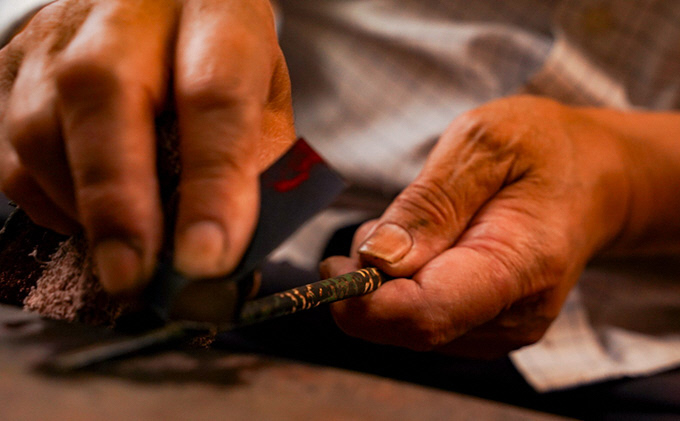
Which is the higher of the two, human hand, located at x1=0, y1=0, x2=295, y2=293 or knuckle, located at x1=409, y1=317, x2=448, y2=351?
human hand, located at x1=0, y1=0, x2=295, y2=293

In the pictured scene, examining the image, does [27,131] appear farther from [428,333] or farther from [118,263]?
[428,333]

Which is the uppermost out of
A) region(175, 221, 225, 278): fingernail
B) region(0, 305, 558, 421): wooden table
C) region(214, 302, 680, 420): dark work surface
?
region(175, 221, 225, 278): fingernail

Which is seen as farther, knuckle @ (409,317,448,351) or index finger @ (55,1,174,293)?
knuckle @ (409,317,448,351)

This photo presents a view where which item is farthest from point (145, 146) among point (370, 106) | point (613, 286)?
point (613, 286)

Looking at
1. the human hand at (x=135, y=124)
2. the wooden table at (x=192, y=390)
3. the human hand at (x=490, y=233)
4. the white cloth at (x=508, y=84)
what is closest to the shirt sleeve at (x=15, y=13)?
the human hand at (x=135, y=124)

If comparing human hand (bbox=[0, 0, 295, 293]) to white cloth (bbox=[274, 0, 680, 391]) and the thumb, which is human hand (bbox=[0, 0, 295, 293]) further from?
white cloth (bbox=[274, 0, 680, 391])

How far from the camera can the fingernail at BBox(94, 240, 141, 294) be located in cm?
20

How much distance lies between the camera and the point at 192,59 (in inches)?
8.4

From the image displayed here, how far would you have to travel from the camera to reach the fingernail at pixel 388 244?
1.21ft

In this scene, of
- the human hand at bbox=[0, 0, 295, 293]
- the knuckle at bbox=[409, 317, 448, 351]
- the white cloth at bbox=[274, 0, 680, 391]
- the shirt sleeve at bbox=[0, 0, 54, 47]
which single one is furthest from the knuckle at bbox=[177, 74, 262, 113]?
the white cloth at bbox=[274, 0, 680, 391]

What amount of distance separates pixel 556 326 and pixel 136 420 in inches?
24.9

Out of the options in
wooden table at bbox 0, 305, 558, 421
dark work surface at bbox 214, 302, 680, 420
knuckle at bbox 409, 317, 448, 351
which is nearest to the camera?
wooden table at bbox 0, 305, 558, 421

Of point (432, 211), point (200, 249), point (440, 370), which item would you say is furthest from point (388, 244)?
point (440, 370)

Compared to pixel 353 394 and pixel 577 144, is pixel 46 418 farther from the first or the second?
pixel 577 144
